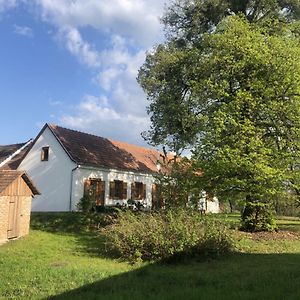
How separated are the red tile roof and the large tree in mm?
10253

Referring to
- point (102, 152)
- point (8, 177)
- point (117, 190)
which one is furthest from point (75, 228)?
point (102, 152)

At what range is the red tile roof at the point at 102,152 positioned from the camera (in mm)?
34156

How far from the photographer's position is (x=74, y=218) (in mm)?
26016

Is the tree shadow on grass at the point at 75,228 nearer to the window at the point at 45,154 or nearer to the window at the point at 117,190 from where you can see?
the window at the point at 45,154

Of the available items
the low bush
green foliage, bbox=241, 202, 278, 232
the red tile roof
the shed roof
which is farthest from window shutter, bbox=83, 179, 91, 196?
the low bush

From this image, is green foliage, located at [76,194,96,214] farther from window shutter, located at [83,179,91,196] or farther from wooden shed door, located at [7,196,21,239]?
wooden shed door, located at [7,196,21,239]

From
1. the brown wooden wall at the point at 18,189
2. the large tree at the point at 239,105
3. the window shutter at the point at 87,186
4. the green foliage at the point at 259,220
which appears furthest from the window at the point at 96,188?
the green foliage at the point at 259,220

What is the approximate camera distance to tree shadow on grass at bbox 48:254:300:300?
32.0 feet

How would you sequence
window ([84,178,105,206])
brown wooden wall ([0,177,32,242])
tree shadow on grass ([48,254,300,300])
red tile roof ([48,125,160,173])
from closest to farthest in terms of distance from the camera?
tree shadow on grass ([48,254,300,300])
brown wooden wall ([0,177,32,242])
window ([84,178,105,206])
red tile roof ([48,125,160,173])

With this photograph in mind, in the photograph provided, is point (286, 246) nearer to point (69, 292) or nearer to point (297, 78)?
point (297, 78)

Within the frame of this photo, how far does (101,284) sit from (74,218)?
49.5 feet

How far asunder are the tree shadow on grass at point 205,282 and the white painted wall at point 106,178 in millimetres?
19015

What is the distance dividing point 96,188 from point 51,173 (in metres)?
3.57

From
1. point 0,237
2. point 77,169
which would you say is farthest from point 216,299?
point 77,169
